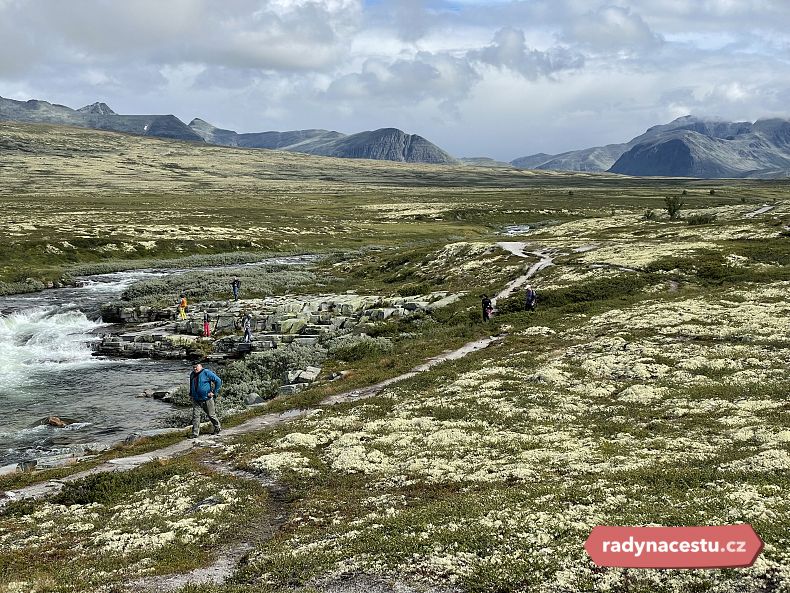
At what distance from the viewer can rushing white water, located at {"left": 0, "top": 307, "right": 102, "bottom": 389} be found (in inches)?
1980

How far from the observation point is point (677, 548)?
12.9 m

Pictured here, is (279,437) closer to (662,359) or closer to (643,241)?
(662,359)

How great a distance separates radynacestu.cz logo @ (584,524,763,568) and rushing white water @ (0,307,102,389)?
153 feet

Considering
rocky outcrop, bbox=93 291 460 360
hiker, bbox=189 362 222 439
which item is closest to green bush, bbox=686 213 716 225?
rocky outcrop, bbox=93 291 460 360

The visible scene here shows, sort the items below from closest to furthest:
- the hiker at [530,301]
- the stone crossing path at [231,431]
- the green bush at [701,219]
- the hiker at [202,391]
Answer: the stone crossing path at [231,431], the hiker at [202,391], the hiker at [530,301], the green bush at [701,219]

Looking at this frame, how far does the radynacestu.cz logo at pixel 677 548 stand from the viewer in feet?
42.4

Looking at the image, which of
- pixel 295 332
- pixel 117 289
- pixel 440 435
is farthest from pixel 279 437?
pixel 117 289

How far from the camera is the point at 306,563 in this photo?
15.6m

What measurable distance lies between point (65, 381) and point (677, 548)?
155ft

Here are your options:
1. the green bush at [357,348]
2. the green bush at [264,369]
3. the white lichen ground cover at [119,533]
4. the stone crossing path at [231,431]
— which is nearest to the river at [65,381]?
the green bush at [264,369]

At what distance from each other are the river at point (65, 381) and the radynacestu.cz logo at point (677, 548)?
29.5m

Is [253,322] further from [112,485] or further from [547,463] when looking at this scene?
[547,463]

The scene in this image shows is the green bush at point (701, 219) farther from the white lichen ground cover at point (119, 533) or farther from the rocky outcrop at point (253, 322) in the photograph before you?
the white lichen ground cover at point (119, 533)

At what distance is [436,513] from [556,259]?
211 ft
